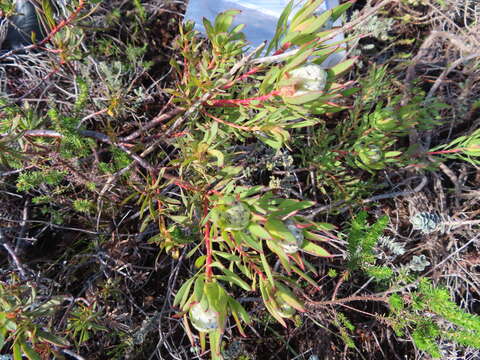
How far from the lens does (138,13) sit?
251 centimetres

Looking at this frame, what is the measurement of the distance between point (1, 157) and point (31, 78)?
895mm

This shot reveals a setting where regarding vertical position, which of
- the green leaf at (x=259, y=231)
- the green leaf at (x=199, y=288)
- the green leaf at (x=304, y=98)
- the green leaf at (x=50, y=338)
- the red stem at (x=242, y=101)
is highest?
the green leaf at (x=304, y=98)

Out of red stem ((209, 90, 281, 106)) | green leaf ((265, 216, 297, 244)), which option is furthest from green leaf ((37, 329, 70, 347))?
red stem ((209, 90, 281, 106))

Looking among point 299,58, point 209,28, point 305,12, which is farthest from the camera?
point 209,28

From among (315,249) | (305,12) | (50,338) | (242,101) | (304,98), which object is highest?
(305,12)

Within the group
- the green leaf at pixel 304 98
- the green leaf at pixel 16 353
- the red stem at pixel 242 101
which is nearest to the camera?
the green leaf at pixel 304 98

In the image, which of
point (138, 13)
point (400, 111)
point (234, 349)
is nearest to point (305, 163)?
point (400, 111)

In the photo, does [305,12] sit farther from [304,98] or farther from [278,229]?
[278,229]

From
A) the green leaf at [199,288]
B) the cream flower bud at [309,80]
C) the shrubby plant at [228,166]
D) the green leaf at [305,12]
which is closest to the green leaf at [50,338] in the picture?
the shrubby plant at [228,166]

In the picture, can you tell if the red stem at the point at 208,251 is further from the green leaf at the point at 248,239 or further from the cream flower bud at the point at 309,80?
the cream flower bud at the point at 309,80

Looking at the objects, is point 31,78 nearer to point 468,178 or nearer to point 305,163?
point 305,163

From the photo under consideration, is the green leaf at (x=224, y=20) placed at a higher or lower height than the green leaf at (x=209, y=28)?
higher

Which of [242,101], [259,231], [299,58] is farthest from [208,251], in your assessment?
[299,58]

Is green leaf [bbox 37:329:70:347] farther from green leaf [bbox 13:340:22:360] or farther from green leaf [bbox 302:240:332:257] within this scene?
green leaf [bbox 302:240:332:257]
